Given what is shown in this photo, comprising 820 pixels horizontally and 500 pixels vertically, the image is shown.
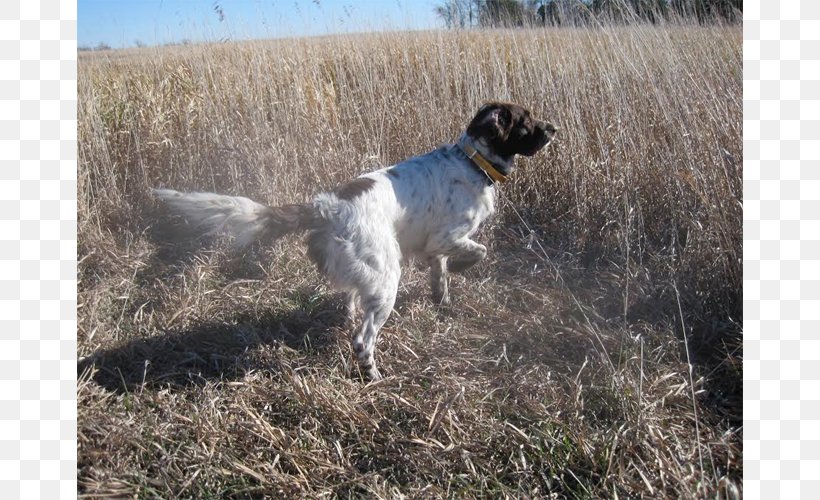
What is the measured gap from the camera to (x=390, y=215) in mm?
2920

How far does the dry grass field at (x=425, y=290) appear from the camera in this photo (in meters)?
2.20

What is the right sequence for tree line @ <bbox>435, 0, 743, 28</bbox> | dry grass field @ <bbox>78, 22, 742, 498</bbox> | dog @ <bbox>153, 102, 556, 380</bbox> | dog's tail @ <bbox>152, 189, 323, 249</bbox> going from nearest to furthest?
1. dry grass field @ <bbox>78, 22, 742, 498</bbox>
2. dog's tail @ <bbox>152, 189, 323, 249</bbox>
3. dog @ <bbox>153, 102, 556, 380</bbox>
4. tree line @ <bbox>435, 0, 743, 28</bbox>

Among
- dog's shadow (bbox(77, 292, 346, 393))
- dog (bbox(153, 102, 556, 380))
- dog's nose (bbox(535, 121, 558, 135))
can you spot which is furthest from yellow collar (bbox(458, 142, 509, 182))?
dog's shadow (bbox(77, 292, 346, 393))

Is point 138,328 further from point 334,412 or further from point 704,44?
point 704,44

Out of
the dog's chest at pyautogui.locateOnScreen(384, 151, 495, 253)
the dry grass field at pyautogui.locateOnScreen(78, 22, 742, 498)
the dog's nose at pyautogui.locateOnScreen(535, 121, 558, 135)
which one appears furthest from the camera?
the dog's nose at pyautogui.locateOnScreen(535, 121, 558, 135)

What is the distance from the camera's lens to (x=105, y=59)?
4961 millimetres

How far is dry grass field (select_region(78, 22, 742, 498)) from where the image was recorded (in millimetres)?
2201

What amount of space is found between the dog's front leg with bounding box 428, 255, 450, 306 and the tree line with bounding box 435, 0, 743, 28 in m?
2.17

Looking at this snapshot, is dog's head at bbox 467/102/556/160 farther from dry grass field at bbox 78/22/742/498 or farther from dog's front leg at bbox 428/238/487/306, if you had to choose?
Answer: dry grass field at bbox 78/22/742/498

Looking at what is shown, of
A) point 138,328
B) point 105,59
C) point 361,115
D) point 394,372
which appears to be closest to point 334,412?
point 394,372

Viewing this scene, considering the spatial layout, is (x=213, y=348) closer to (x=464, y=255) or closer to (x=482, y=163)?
(x=464, y=255)

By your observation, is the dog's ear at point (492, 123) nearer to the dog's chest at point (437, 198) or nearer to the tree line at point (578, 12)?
the dog's chest at point (437, 198)

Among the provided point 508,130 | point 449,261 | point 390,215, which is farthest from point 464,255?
point 508,130

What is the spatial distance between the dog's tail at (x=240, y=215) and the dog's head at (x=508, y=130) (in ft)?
3.59
